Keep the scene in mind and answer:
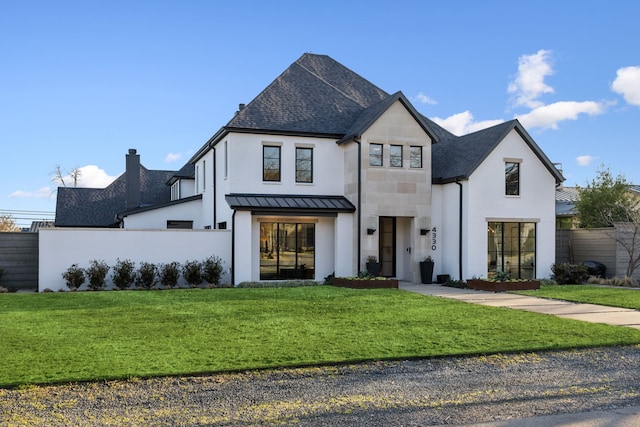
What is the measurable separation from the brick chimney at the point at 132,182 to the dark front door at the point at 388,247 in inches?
587

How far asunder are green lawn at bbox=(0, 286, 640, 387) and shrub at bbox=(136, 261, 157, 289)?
3.70m

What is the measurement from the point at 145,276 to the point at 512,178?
46.8 feet

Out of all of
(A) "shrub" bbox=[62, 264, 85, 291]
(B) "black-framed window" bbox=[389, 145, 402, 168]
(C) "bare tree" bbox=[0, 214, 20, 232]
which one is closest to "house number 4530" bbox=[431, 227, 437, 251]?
(B) "black-framed window" bbox=[389, 145, 402, 168]

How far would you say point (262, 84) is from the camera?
24922 millimetres

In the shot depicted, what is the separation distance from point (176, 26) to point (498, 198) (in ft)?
43.7

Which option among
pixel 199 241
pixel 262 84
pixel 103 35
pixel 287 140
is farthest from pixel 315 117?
pixel 103 35

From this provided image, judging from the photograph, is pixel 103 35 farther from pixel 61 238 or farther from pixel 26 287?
pixel 26 287

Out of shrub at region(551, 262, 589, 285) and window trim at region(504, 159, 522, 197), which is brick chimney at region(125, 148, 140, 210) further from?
shrub at region(551, 262, 589, 285)

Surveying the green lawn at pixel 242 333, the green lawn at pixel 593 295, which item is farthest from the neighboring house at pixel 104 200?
the green lawn at pixel 593 295

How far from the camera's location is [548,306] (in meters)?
14.7

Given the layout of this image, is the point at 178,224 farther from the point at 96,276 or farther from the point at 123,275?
the point at 96,276

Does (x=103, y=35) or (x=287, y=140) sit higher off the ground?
(x=103, y=35)

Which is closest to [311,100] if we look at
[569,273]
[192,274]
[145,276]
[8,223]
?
[192,274]

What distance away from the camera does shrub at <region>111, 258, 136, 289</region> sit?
744 inches
